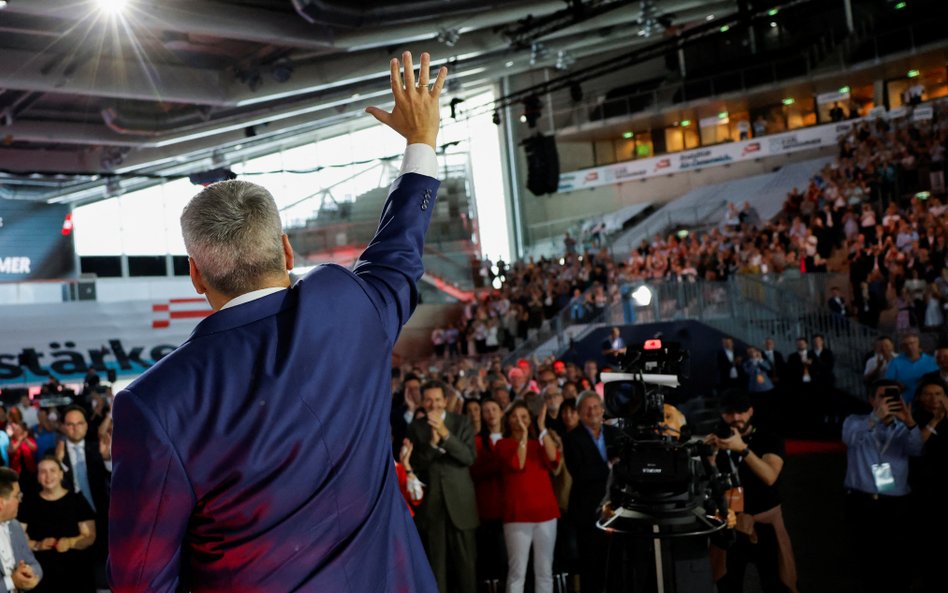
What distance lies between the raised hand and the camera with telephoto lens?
2.65 metres

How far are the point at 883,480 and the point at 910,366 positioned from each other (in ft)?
14.9

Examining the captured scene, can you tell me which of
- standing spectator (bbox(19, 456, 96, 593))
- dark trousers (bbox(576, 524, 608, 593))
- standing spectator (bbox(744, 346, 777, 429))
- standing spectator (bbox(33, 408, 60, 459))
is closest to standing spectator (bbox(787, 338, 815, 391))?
standing spectator (bbox(744, 346, 777, 429))

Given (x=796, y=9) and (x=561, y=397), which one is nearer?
(x=561, y=397)

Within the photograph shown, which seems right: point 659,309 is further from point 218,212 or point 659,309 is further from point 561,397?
point 218,212

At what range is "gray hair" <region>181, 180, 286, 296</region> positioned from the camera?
1.56 m

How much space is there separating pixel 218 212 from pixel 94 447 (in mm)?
6251

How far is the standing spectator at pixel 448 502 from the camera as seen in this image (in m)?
6.21

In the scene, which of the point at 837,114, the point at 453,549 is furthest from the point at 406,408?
the point at 837,114

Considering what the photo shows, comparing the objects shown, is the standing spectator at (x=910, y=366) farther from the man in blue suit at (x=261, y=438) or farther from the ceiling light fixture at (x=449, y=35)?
the man in blue suit at (x=261, y=438)

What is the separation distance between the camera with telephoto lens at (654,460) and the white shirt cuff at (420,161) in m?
2.65

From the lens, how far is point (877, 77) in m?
26.0

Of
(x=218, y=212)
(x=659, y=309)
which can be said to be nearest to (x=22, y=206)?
(x=659, y=309)

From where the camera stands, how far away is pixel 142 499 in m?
1.33

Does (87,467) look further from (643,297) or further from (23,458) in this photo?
(643,297)
